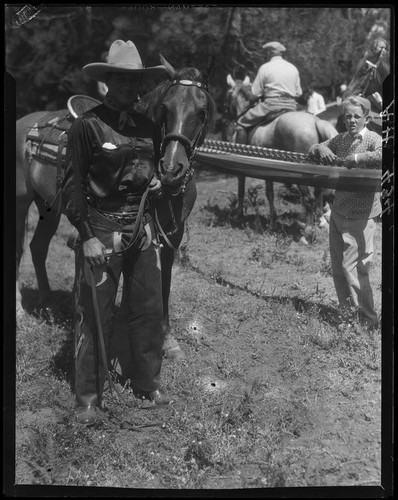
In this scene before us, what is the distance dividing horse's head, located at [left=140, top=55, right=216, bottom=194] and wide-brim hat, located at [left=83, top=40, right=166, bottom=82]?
21 cm

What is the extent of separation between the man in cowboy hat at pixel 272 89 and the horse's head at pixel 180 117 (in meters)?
0.60

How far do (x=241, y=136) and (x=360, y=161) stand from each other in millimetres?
1402

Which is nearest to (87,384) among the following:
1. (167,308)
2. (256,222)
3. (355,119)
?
(167,308)

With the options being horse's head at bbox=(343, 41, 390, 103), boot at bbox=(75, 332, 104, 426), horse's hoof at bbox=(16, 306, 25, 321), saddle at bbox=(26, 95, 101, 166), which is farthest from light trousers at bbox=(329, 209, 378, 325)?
horse's hoof at bbox=(16, 306, 25, 321)

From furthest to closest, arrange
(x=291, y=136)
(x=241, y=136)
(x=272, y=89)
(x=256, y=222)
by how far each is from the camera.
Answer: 1. (x=241, y=136)
2. (x=272, y=89)
3. (x=291, y=136)
4. (x=256, y=222)

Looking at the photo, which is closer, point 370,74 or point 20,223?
point 370,74

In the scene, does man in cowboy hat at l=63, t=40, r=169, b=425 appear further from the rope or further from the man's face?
the rope

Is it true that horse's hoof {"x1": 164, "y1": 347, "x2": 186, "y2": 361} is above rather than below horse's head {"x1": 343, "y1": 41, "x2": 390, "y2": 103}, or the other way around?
below

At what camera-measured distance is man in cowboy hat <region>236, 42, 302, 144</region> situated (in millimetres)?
5145

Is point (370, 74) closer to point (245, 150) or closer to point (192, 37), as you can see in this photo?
point (245, 150)

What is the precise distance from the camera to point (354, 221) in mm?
4980

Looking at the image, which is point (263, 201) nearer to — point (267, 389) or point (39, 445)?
point (267, 389)

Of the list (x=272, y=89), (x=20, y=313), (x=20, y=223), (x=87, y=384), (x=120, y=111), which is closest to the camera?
(x=120, y=111)

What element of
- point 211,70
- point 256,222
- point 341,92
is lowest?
point 256,222
